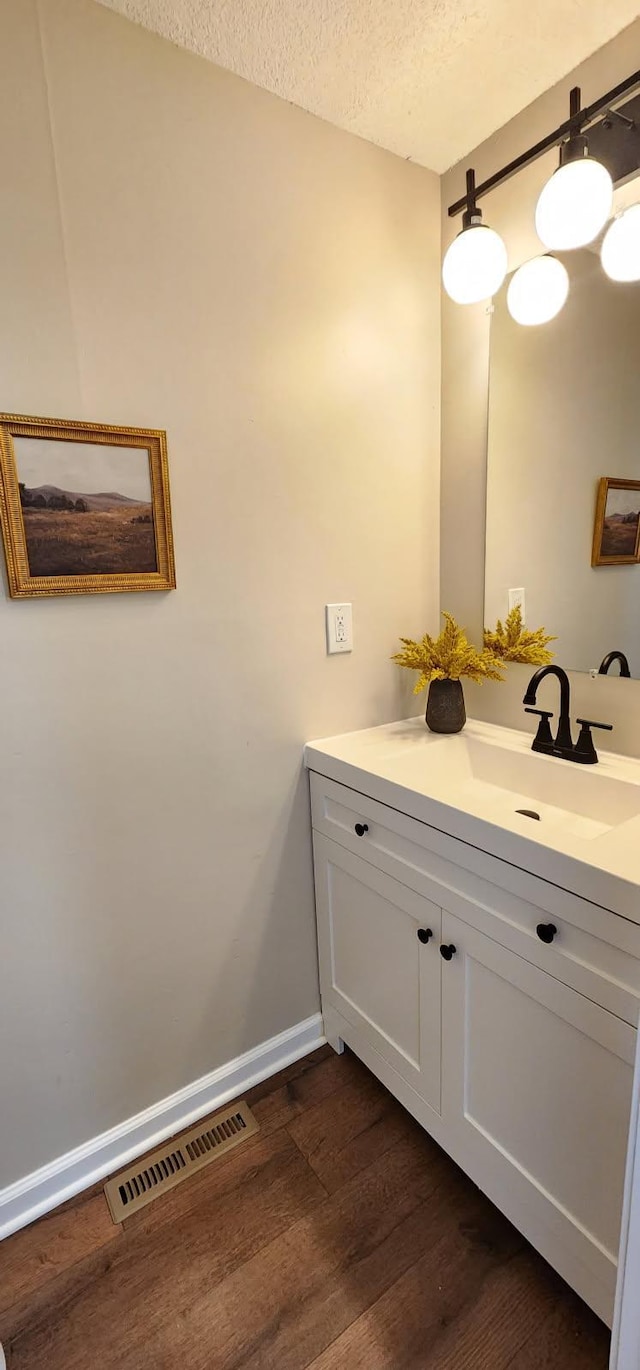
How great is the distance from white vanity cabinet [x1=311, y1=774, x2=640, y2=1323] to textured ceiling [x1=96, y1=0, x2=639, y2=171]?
156 centimetres

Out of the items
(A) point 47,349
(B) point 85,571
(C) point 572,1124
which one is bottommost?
(C) point 572,1124

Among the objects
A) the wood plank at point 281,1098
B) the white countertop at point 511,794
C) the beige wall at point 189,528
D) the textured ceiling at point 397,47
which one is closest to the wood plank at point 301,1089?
the wood plank at point 281,1098

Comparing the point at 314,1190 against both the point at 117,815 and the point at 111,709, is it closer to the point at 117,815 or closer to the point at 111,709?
the point at 117,815

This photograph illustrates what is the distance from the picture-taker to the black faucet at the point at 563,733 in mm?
1301

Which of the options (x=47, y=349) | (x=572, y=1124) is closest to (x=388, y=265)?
(x=47, y=349)

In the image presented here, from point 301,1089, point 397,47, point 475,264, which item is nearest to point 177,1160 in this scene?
point 301,1089

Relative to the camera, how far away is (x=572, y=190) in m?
1.07

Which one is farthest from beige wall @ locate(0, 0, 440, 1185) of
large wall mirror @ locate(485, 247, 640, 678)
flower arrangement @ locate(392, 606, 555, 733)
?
large wall mirror @ locate(485, 247, 640, 678)

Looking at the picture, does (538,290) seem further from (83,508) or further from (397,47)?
(83,508)

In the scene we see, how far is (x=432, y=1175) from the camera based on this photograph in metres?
1.31

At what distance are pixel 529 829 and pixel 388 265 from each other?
56.3 inches

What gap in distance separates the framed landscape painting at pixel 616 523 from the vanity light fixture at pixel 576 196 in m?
0.47

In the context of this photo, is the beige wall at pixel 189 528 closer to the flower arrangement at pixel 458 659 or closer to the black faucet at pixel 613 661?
the flower arrangement at pixel 458 659

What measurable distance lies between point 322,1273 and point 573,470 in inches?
70.7
